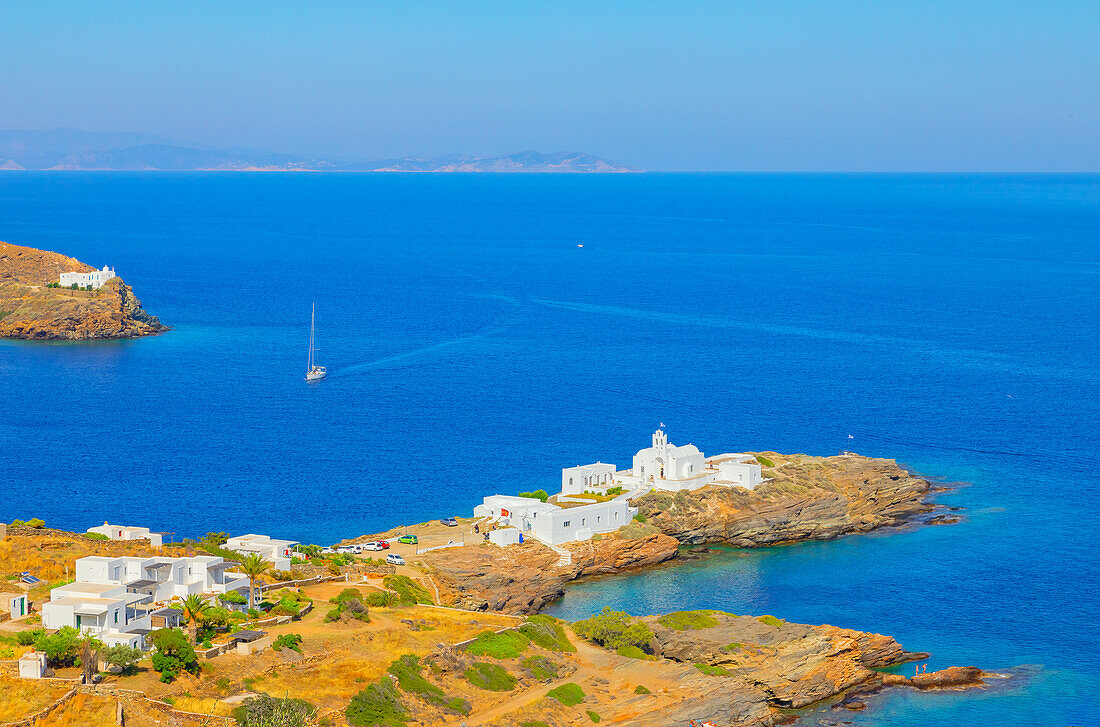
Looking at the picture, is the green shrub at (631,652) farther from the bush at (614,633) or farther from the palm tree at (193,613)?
the palm tree at (193,613)

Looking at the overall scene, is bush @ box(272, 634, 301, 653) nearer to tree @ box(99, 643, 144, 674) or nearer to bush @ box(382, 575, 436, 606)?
tree @ box(99, 643, 144, 674)

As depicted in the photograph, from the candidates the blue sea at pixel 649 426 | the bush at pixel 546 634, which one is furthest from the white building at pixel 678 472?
the bush at pixel 546 634

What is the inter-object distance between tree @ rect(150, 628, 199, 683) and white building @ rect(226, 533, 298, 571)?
15.2m

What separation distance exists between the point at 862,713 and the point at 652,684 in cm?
1028

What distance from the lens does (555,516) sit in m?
80.7

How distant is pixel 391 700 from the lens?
5138 cm

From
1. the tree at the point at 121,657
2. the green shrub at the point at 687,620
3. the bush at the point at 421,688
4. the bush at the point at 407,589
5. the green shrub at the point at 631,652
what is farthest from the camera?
the green shrub at the point at 687,620

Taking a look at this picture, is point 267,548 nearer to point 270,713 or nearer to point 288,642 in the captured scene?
point 288,642

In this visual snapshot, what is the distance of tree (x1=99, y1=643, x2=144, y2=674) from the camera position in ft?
163

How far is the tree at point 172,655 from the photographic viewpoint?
50.0 meters

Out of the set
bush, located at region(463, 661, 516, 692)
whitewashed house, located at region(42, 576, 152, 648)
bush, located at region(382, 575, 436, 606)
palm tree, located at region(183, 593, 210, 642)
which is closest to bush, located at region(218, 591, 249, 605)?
palm tree, located at region(183, 593, 210, 642)

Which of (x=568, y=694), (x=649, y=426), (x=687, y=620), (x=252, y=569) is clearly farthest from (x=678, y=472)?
(x=252, y=569)

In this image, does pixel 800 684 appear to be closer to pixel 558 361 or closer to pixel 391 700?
pixel 391 700

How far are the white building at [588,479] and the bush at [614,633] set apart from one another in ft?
78.9
